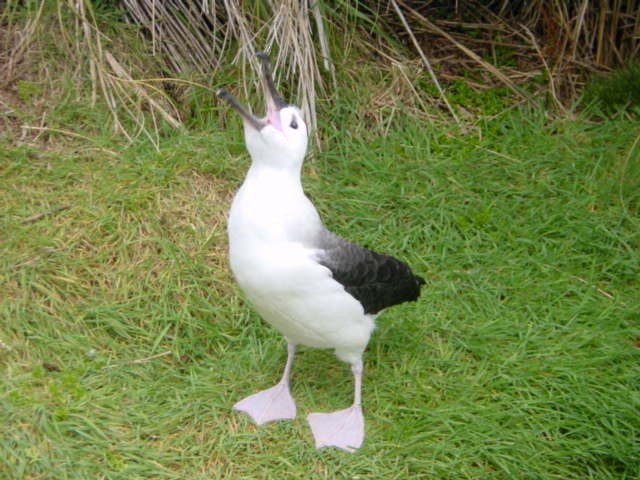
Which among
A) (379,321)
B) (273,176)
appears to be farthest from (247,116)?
(379,321)

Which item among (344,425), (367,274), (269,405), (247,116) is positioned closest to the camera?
(247,116)

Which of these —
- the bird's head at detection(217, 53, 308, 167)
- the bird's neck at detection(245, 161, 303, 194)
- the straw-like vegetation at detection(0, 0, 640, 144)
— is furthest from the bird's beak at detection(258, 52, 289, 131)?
the straw-like vegetation at detection(0, 0, 640, 144)

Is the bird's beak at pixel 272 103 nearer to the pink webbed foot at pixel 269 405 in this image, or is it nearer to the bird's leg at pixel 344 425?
the bird's leg at pixel 344 425

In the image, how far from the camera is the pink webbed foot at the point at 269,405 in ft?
11.8

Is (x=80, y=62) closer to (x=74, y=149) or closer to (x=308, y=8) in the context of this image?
(x=74, y=149)

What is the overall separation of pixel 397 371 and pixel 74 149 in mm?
2399

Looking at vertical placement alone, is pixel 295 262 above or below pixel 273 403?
above

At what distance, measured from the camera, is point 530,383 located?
3.74 metres

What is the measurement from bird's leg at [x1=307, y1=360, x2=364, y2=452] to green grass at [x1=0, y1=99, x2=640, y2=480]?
52 mm

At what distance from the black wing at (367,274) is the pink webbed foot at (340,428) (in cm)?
49

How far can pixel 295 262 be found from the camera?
3.05 m

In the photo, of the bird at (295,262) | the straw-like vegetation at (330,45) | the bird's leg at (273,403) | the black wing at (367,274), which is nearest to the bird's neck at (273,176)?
the bird at (295,262)

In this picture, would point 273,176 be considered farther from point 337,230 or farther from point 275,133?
point 337,230

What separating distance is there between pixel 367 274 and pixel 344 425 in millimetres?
677
